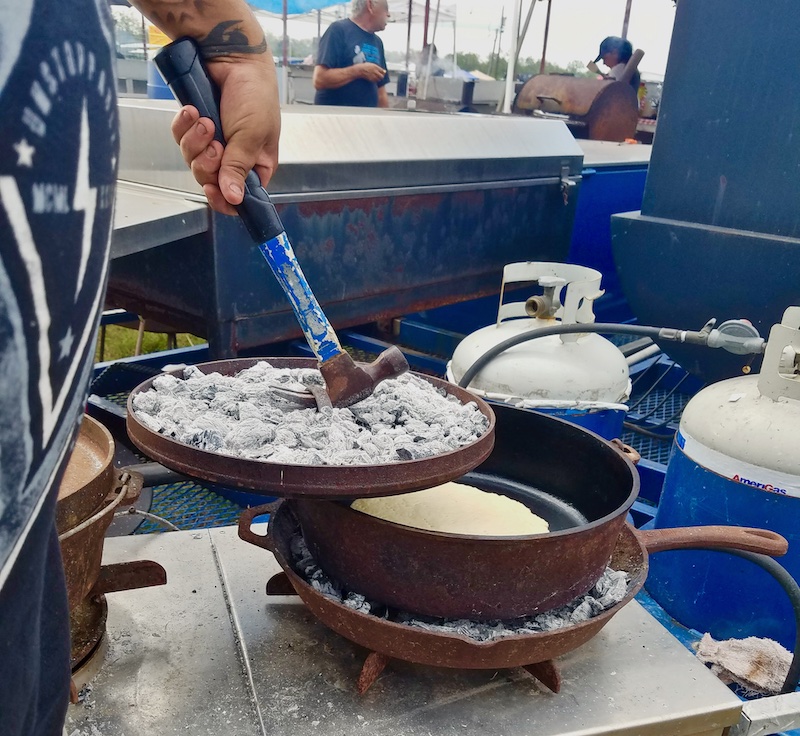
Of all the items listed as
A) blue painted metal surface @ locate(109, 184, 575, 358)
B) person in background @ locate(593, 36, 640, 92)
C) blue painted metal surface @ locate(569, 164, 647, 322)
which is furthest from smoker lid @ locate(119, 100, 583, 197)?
person in background @ locate(593, 36, 640, 92)

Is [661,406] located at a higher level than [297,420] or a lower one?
lower

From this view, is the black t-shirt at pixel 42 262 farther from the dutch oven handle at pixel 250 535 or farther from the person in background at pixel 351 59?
the person in background at pixel 351 59

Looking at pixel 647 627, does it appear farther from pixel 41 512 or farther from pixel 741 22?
pixel 741 22

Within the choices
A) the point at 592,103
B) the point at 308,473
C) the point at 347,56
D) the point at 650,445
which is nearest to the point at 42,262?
the point at 308,473

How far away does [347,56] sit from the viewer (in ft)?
13.6

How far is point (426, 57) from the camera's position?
870 cm

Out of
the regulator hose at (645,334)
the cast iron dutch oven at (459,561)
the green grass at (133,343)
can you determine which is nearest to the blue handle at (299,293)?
the cast iron dutch oven at (459,561)

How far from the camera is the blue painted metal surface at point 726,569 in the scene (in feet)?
5.16

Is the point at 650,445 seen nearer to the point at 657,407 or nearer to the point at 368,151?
the point at 657,407

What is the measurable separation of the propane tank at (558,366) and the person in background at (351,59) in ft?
8.36

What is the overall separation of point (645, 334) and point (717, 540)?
89cm

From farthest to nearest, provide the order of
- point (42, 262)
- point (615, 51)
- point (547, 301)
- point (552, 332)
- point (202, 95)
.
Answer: point (615, 51) → point (547, 301) → point (552, 332) → point (202, 95) → point (42, 262)

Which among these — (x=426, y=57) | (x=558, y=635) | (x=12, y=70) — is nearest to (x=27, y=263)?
(x=12, y=70)

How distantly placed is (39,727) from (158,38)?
13.6 feet
